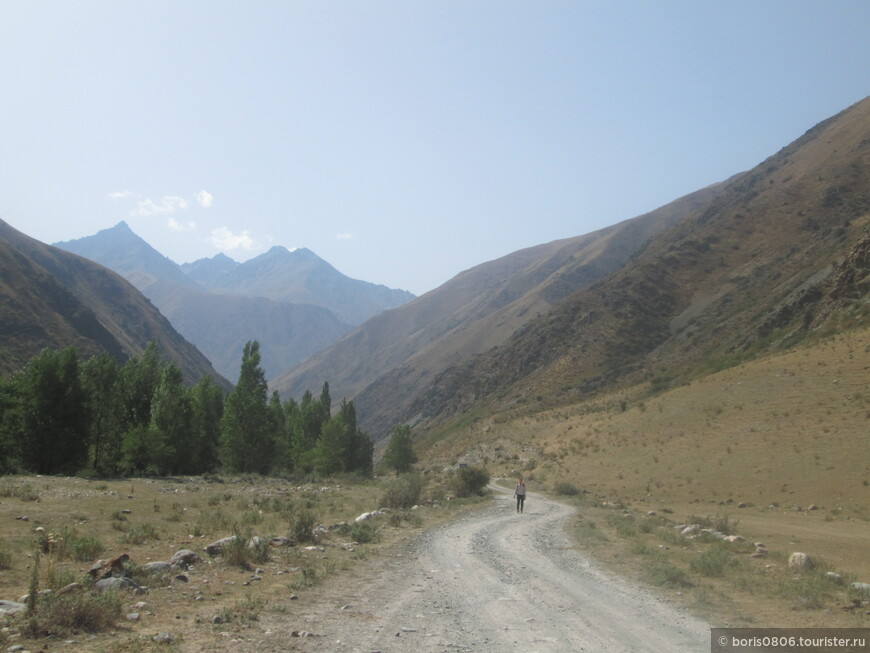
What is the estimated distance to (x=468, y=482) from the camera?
3634 cm

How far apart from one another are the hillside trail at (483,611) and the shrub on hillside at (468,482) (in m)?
20.1

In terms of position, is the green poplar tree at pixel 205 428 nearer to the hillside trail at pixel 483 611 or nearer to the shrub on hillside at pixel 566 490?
the shrub on hillside at pixel 566 490

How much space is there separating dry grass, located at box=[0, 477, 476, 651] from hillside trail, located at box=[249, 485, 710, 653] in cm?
82

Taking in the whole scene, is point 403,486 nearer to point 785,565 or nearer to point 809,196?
point 785,565

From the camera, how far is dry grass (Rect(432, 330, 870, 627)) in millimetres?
12742

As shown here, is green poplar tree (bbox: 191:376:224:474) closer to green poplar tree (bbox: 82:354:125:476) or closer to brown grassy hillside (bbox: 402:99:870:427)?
green poplar tree (bbox: 82:354:125:476)

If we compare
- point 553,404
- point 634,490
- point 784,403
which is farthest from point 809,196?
point 634,490

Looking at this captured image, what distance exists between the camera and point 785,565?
14359 millimetres

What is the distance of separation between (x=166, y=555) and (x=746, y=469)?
34104 millimetres

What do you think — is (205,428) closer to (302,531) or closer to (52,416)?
(52,416)

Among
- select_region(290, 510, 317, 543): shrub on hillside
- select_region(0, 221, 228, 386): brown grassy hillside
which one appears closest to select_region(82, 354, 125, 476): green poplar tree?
select_region(290, 510, 317, 543): shrub on hillside

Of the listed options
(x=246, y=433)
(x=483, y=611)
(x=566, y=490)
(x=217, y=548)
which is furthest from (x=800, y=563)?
(x=246, y=433)

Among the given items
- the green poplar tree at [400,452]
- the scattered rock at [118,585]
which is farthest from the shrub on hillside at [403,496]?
the green poplar tree at [400,452]

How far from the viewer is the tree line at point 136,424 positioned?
39875 mm
